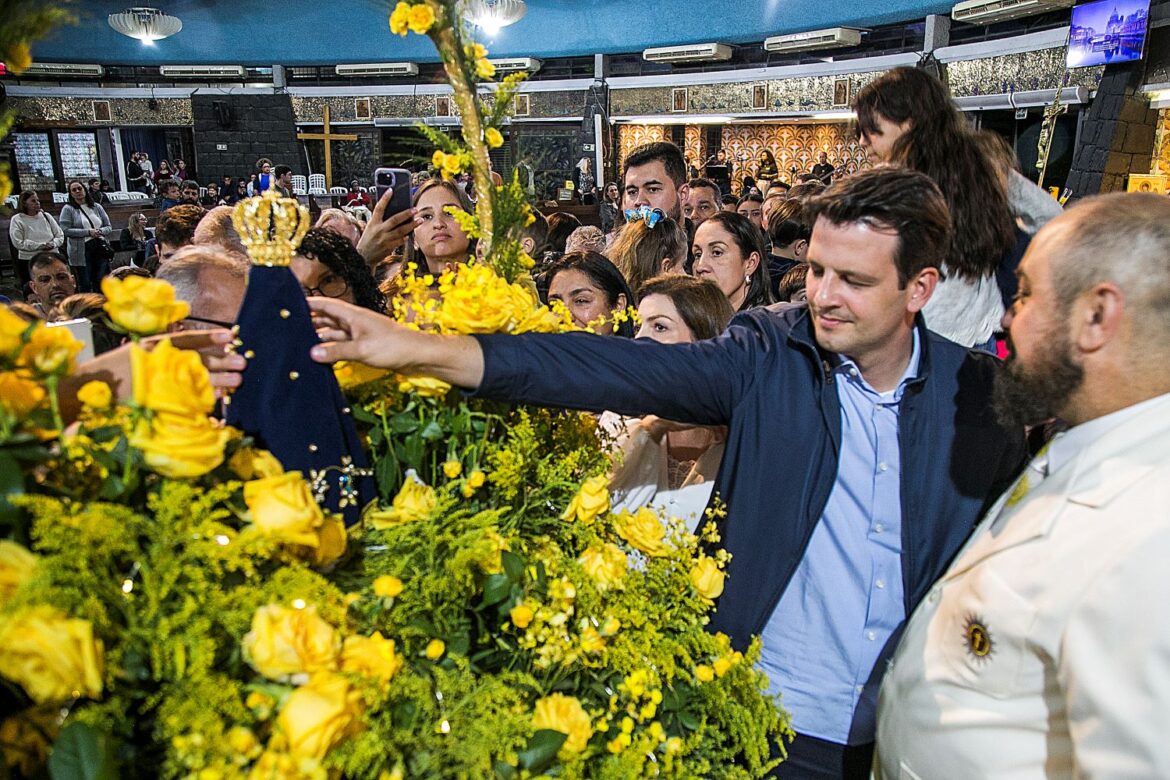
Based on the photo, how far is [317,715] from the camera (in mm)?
750

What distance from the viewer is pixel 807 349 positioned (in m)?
1.49

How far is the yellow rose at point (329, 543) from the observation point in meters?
0.94

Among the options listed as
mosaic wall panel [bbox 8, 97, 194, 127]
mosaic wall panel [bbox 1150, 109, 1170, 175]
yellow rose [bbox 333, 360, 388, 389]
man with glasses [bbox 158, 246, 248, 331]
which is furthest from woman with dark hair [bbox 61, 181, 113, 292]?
mosaic wall panel [bbox 1150, 109, 1170, 175]

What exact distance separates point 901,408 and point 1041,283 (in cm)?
35

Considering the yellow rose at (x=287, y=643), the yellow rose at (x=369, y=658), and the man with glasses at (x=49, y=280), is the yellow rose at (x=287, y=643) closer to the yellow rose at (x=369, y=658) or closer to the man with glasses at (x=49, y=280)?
the yellow rose at (x=369, y=658)

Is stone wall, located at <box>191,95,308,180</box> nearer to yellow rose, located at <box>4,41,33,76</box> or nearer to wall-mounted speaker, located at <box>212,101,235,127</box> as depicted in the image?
wall-mounted speaker, located at <box>212,101,235,127</box>

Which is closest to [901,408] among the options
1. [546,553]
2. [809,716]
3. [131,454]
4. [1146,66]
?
[809,716]

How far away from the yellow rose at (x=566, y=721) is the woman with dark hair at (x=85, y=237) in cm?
838

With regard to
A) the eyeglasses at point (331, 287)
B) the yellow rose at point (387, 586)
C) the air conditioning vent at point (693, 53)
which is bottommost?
the yellow rose at point (387, 586)

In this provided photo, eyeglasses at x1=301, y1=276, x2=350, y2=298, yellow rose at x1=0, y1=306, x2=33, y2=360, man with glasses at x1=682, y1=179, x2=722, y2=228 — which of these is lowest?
eyeglasses at x1=301, y1=276, x2=350, y2=298

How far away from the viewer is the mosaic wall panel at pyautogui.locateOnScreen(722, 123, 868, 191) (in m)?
12.8

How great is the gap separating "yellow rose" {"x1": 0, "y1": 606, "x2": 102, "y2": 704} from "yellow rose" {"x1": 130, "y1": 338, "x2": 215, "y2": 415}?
0.66ft

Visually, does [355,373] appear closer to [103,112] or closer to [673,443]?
[673,443]

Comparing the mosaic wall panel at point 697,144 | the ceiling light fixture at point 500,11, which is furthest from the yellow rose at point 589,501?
the mosaic wall panel at point 697,144
